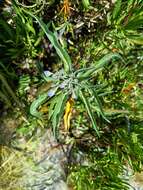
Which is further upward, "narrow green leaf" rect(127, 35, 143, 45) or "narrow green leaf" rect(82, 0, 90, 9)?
"narrow green leaf" rect(82, 0, 90, 9)

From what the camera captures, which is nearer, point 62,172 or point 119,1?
point 119,1

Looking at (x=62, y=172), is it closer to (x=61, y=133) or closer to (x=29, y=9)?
(x=61, y=133)

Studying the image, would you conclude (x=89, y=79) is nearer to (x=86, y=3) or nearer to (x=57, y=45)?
(x=86, y=3)

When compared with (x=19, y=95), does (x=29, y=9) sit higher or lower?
higher

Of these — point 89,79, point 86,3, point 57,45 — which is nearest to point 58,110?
point 57,45

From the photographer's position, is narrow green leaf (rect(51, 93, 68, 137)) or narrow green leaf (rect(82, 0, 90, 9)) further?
narrow green leaf (rect(82, 0, 90, 9))

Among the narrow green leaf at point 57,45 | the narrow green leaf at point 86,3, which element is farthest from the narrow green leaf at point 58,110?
the narrow green leaf at point 86,3

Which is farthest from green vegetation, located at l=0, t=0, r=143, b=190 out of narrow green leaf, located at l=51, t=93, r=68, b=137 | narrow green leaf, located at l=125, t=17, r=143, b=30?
narrow green leaf, located at l=51, t=93, r=68, b=137

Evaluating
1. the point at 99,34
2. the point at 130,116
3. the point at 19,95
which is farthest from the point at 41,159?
the point at 99,34

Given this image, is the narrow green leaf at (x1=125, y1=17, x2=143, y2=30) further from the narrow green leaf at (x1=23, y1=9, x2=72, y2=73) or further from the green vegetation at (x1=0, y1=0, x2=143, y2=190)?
the narrow green leaf at (x1=23, y1=9, x2=72, y2=73)
